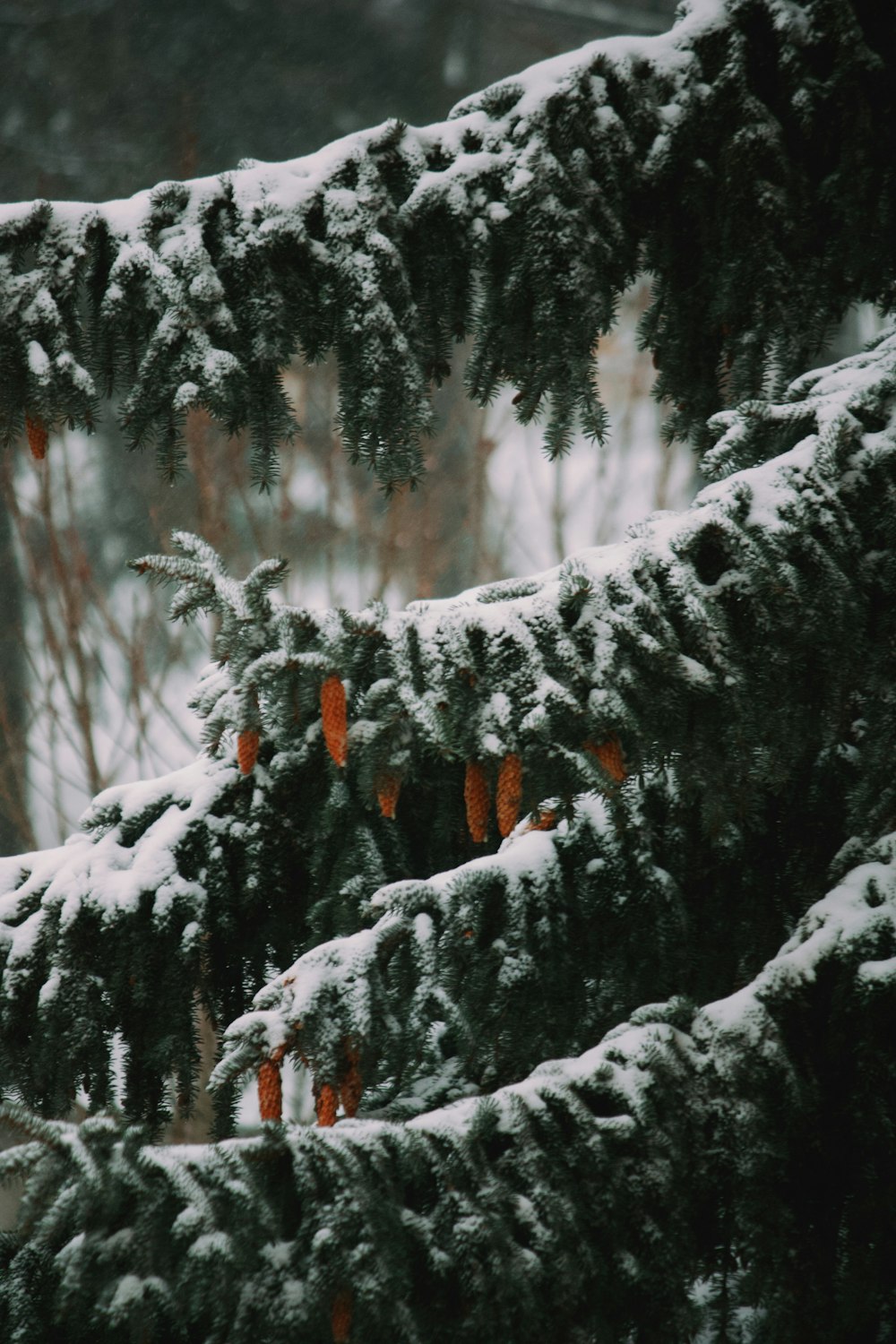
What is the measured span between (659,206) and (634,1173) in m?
1.50

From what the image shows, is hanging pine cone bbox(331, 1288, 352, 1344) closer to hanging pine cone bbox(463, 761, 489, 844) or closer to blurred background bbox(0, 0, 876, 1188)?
→ hanging pine cone bbox(463, 761, 489, 844)

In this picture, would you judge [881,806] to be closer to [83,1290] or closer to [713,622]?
[713,622]

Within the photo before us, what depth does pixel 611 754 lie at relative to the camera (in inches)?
55.9

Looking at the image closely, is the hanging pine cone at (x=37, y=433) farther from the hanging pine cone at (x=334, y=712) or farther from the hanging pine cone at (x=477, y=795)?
the hanging pine cone at (x=477, y=795)

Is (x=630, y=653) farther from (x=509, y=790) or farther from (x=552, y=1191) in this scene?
(x=552, y=1191)

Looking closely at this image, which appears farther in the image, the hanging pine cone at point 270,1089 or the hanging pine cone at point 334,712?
the hanging pine cone at point 270,1089

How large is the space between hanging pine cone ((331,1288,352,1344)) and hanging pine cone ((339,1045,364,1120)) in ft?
1.67

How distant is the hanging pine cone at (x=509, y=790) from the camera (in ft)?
4.55

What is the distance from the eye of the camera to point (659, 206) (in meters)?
1.99

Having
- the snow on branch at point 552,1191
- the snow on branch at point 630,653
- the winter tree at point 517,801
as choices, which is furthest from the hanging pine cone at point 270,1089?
the snow on branch at point 630,653

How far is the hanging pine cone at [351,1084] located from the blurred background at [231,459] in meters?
6.45

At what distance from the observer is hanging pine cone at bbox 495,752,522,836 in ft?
4.55

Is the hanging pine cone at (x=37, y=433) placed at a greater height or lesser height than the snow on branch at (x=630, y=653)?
greater

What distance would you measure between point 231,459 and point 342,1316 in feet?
24.6
